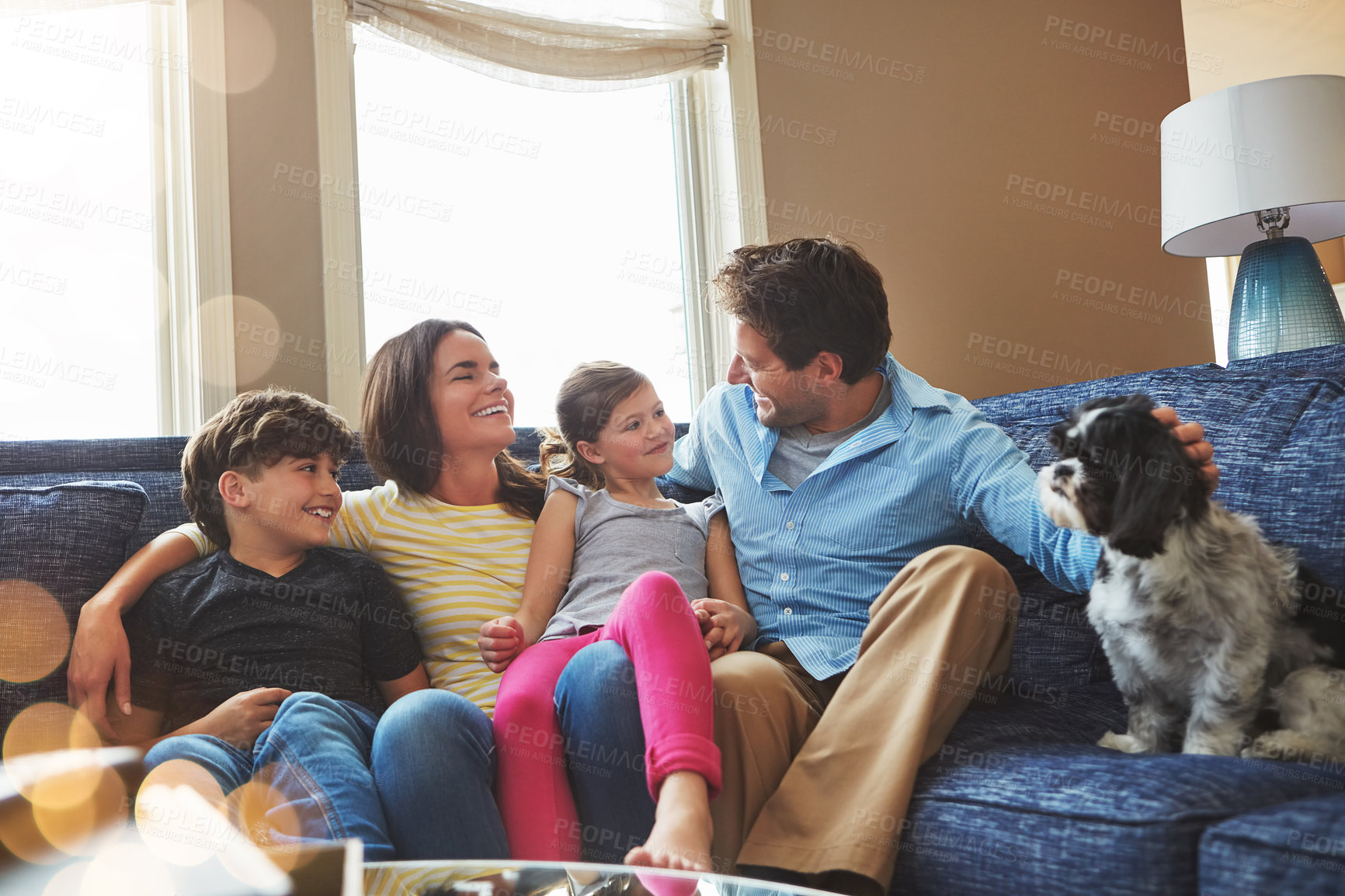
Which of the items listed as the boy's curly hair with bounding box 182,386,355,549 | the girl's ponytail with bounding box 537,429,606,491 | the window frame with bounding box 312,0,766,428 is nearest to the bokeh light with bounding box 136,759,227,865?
the boy's curly hair with bounding box 182,386,355,549

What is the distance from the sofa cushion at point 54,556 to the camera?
4.31 feet

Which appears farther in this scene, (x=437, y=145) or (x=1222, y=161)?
(x=437, y=145)

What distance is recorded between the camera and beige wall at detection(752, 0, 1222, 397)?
2867 mm

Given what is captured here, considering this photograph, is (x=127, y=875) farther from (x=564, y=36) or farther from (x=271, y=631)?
(x=564, y=36)

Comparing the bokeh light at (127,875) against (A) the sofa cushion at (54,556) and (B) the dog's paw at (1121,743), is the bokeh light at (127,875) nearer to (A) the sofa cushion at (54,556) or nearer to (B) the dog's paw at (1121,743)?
(A) the sofa cushion at (54,556)

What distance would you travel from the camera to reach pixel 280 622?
1420mm

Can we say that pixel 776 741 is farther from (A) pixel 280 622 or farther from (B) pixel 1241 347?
(B) pixel 1241 347

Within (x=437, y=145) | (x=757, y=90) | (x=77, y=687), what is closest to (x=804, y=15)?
(x=757, y=90)

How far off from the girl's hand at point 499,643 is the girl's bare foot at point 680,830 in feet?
1.33

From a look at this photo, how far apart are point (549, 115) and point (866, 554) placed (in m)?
1.82

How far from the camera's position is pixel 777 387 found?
5.42ft

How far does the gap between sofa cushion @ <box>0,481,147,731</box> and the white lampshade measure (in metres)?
2.52

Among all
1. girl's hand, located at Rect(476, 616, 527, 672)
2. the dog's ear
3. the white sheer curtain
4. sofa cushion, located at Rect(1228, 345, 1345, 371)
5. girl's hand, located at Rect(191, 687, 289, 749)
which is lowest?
girl's hand, located at Rect(191, 687, 289, 749)

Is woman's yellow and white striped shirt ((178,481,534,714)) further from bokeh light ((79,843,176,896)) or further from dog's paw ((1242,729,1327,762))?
dog's paw ((1242,729,1327,762))
